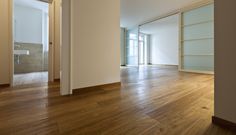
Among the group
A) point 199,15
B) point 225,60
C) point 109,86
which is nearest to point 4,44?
point 109,86

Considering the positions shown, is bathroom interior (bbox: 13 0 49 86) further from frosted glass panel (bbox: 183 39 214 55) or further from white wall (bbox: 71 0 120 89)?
frosted glass panel (bbox: 183 39 214 55)

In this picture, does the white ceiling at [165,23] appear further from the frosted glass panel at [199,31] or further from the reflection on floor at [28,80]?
the reflection on floor at [28,80]

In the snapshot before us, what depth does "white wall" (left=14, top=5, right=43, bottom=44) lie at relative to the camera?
523 cm

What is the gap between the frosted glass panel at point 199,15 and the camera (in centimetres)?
415

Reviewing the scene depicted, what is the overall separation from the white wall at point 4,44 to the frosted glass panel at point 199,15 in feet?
16.8

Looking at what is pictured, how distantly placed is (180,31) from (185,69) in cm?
142

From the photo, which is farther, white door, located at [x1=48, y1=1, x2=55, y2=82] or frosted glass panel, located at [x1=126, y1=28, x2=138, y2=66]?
frosted glass panel, located at [x1=126, y1=28, x2=138, y2=66]

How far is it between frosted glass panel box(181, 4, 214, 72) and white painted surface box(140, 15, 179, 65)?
4.26 meters

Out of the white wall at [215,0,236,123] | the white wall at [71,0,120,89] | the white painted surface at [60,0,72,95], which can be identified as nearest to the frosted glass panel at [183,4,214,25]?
the white wall at [71,0,120,89]

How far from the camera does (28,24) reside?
5.50 m

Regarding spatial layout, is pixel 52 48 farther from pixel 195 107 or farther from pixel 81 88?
pixel 195 107

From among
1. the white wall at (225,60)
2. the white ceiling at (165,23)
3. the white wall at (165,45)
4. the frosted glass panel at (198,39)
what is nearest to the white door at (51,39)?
the white wall at (225,60)

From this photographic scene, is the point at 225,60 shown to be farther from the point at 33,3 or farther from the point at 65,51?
the point at 33,3

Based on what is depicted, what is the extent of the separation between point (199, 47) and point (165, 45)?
5.87 m
